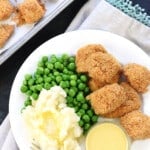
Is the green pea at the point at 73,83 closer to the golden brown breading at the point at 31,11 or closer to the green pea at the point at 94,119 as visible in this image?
the green pea at the point at 94,119

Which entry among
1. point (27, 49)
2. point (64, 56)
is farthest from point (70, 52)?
point (27, 49)

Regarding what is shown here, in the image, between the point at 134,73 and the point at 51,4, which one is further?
the point at 51,4

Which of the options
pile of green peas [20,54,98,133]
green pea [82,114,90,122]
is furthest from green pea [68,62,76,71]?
green pea [82,114,90,122]

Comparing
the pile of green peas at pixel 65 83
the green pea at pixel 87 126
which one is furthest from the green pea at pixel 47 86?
the green pea at pixel 87 126

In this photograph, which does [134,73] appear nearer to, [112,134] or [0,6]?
[112,134]

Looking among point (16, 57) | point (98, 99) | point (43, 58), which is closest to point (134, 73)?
point (98, 99)

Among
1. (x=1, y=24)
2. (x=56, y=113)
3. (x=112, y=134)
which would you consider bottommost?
(x=112, y=134)

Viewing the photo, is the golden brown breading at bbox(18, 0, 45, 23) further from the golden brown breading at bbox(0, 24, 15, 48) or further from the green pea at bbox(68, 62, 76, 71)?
the green pea at bbox(68, 62, 76, 71)
